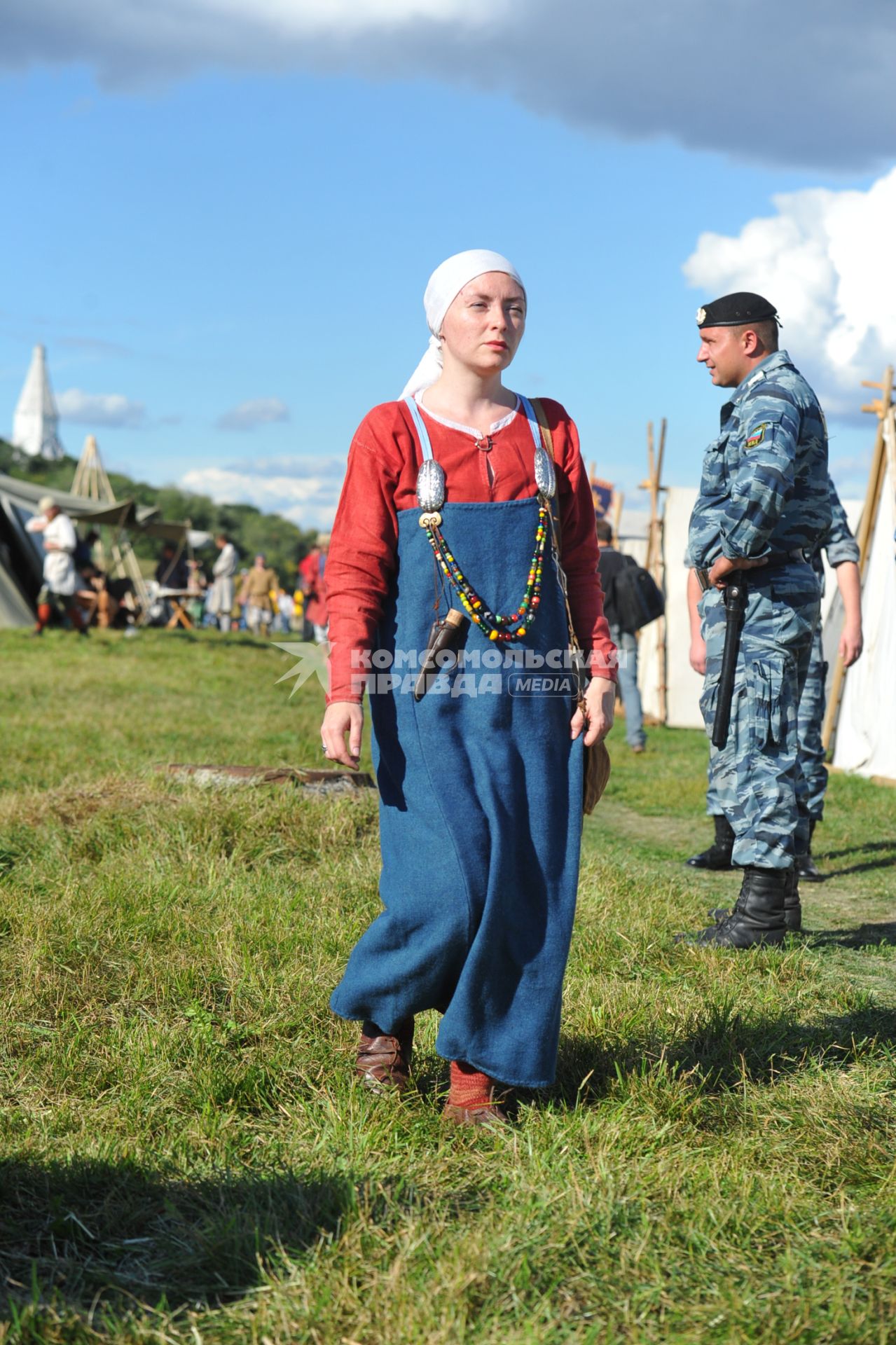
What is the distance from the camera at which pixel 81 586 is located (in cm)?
1945

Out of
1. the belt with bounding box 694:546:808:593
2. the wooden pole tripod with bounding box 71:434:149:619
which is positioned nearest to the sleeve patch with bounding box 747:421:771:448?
the belt with bounding box 694:546:808:593

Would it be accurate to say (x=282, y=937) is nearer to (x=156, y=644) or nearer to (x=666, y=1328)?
(x=666, y=1328)

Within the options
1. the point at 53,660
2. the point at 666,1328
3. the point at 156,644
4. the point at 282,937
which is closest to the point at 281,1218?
the point at 666,1328

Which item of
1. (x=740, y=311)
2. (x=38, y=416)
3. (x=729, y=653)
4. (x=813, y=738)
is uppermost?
(x=38, y=416)

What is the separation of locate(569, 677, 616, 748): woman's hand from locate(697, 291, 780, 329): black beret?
2408mm

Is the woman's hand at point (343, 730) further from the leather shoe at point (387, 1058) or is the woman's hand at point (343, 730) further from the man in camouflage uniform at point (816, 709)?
the man in camouflage uniform at point (816, 709)

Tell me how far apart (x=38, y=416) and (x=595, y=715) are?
5069 inches

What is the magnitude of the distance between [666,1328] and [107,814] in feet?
13.5

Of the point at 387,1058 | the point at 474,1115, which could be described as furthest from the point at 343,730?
the point at 474,1115

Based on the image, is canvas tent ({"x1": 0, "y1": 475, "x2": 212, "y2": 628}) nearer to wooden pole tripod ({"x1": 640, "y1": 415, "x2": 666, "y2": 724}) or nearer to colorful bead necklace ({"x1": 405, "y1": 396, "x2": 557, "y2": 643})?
wooden pole tripod ({"x1": 640, "y1": 415, "x2": 666, "y2": 724})

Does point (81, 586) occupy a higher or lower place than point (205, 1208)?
higher

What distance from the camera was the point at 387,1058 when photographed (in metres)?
2.99

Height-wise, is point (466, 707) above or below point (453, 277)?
below

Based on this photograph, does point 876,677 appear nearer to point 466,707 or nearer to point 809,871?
point 809,871
